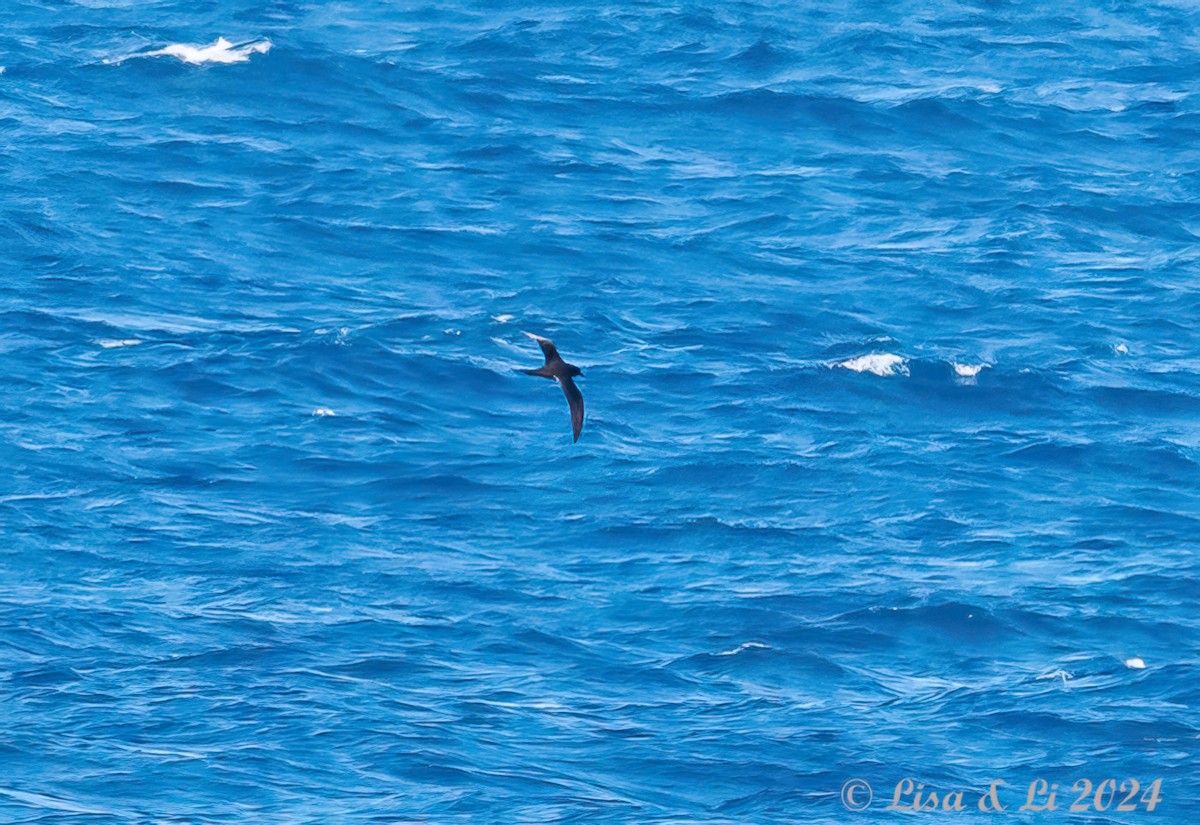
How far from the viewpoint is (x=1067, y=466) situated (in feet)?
157

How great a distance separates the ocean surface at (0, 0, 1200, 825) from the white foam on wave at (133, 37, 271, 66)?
0.19 m

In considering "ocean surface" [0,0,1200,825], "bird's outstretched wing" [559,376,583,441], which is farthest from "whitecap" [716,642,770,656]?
"bird's outstretched wing" [559,376,583,441]

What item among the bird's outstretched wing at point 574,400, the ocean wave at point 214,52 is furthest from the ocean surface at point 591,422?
the bird's outstretched wing at point 574,400

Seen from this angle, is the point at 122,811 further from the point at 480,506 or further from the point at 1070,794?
the point at 1070,794

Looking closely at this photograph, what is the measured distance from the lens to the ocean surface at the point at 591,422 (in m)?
40.5

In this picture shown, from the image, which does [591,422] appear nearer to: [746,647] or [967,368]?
[746,647]

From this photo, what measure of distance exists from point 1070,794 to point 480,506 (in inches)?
459

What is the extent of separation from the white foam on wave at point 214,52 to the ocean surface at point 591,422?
190 millimetres

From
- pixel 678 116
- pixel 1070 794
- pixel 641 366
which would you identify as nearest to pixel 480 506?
pixel 641 366

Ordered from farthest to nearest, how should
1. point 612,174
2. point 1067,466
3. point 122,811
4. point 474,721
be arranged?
point 612,174, point 1067,466, point 474,721, point 122,811

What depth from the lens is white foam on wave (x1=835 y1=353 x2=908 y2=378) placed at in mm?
50312

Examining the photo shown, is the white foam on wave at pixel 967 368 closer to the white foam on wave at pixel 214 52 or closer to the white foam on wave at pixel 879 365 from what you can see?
the white foam on wave at pixel 879 365

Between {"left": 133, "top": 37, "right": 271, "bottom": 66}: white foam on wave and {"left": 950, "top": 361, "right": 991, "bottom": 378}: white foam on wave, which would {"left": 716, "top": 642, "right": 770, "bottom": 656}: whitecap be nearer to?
{"left": 950, "top": 361, "right": 991, "bottom": 378}: white foam on wave

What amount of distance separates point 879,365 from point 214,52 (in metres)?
21.0
